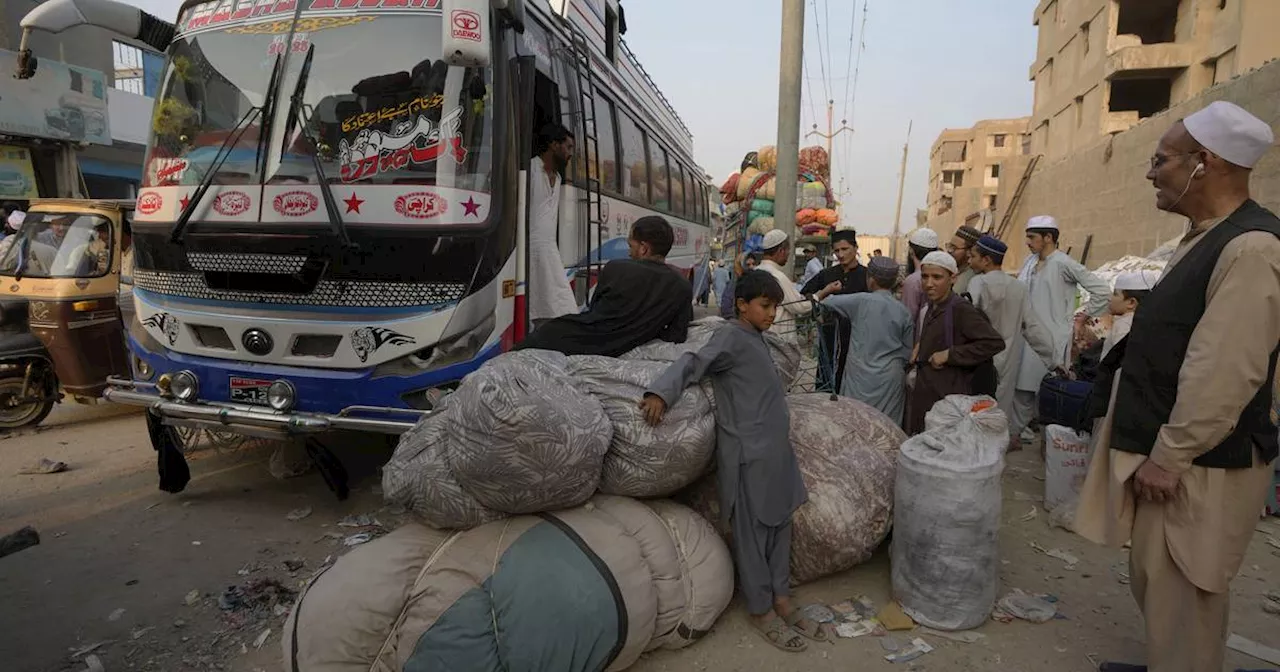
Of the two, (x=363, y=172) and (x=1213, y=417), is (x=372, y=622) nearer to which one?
(x=363, y=172)

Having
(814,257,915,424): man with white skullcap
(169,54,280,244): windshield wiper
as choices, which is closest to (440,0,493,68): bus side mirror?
(169,54,280,244): windshield wiper

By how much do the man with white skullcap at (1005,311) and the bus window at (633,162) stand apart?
3372mm

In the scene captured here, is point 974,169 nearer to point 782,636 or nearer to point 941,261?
point 941,261

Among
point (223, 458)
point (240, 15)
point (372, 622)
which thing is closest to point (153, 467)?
point (223, 458)

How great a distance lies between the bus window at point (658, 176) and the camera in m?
8.59

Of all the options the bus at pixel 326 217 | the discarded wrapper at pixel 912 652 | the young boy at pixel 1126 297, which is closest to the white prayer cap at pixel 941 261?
the young boy at pixel 1126 297

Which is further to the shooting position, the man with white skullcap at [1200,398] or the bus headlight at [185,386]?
the bus headlight at [185,386]

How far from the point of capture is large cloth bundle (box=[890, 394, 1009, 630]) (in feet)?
9.59

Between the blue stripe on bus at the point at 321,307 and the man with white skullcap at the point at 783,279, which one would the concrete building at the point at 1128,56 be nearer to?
the man with white skullcap at the point at 783,279

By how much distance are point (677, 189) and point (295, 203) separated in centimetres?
725

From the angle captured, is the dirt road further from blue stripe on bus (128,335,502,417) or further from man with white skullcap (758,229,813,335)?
man with white skullcap (758,229,813,335)

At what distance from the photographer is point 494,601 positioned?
2342 mm

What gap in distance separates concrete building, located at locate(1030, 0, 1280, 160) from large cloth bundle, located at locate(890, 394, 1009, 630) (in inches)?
538

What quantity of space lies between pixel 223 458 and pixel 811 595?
177 inches
